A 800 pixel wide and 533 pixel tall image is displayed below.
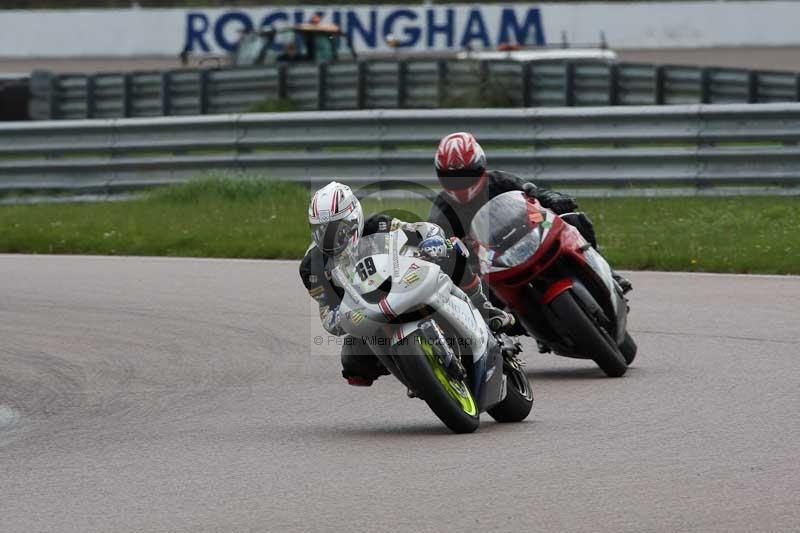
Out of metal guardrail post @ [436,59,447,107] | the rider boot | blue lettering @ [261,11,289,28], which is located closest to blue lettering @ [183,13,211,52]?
blue lettering @ [261,11,289,28]

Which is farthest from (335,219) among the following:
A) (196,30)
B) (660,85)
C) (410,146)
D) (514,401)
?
(196,30)

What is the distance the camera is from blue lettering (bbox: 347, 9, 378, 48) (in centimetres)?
3641

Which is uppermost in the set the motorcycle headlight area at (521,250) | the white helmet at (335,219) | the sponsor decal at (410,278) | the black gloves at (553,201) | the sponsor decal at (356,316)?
the white helmet at (335,219)

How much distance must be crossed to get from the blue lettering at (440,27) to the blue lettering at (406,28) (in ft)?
0.96

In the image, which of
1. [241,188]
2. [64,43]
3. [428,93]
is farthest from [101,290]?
[64,43]

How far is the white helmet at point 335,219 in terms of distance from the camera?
22.2ft

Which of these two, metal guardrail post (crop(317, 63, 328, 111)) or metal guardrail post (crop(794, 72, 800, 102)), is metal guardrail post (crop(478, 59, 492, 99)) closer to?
metal guardrail post (crop(317, 63, 328, 111))

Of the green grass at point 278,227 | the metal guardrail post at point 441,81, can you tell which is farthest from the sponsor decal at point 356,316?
the metal guardrail post at point 441,81

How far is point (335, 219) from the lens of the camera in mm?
Answer: 6758

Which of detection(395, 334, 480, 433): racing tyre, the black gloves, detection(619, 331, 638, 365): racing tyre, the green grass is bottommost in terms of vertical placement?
the green grass

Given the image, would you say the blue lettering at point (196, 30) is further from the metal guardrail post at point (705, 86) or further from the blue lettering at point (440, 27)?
the metal guardrail post at point (705, 86)

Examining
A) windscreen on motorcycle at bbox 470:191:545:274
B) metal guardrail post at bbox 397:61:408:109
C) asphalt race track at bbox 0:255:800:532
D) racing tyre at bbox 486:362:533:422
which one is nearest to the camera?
asphalt race track at bbox 0:255:800:532

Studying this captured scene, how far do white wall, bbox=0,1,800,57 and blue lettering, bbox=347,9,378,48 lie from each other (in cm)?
2

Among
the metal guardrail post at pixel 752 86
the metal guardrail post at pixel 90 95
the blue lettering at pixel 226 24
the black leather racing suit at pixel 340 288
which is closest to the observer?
the black leather racing suit at pixel 340 288
